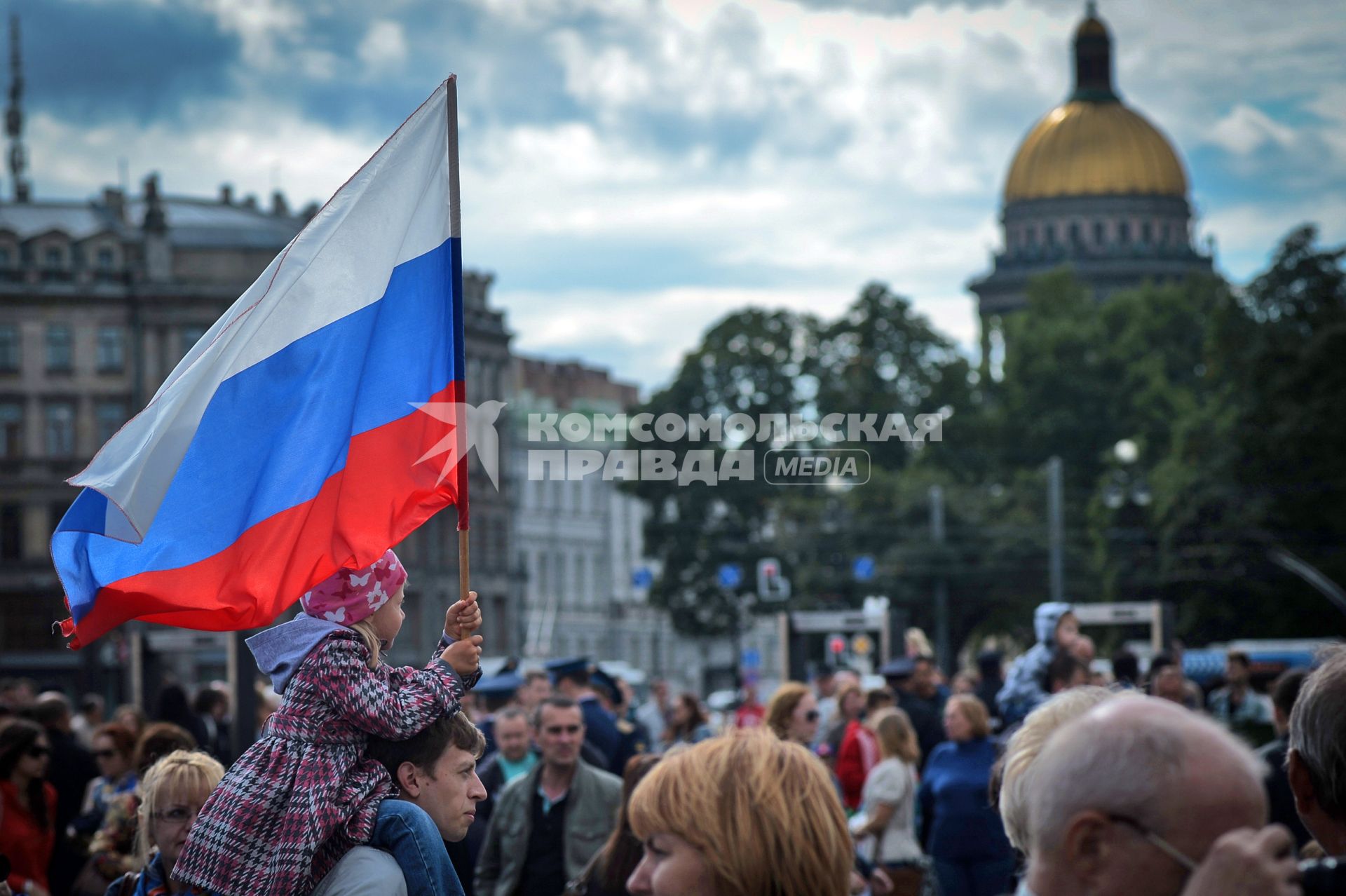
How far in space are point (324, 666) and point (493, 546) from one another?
86.9 meters

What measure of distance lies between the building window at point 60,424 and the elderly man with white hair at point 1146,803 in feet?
275

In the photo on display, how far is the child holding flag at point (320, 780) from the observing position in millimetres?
5191

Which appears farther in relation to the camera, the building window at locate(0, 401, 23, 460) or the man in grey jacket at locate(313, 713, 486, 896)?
the building window at locate(0, 401, 23, 460)

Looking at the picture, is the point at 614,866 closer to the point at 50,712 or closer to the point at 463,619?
the point at 463,619

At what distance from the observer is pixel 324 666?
5.34 meters

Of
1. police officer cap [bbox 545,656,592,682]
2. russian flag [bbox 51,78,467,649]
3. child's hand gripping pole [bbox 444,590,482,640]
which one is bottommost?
police officer cap [bbox 545,656,592,682]

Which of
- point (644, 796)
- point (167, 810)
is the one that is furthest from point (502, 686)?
point (644, 796)

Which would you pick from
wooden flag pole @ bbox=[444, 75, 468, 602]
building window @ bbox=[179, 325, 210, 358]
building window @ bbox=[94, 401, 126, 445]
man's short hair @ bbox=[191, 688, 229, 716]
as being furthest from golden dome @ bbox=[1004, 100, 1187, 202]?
wooden flag pole @ bbox=[444, 75, 468, 602]

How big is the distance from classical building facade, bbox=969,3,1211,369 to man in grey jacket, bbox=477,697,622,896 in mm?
110954

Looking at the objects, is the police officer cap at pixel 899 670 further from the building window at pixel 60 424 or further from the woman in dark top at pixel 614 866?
the building window at pixel 60 424

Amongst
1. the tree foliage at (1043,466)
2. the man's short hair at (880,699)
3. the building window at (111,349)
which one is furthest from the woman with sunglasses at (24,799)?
the building window at (111,349)

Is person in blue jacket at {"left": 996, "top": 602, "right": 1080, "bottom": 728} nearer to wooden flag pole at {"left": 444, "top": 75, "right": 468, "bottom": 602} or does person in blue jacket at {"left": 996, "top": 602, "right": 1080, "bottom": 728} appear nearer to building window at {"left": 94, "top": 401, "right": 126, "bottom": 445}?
wooden flag pole at {"left": 444, "top": 75, "right": 468, "bottom": 602}

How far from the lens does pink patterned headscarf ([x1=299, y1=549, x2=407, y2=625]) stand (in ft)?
18.7

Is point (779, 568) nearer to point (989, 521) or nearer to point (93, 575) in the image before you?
point (989, 521)
